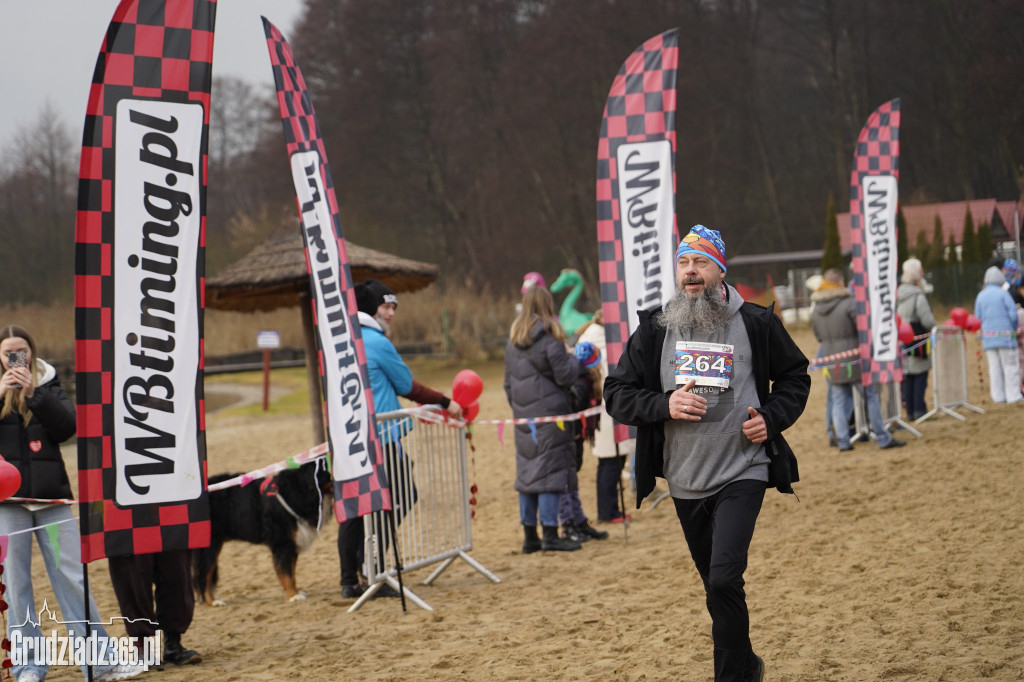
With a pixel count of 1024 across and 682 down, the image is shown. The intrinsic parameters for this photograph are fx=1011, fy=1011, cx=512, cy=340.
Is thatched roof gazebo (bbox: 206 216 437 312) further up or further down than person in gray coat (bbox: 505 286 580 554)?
further up

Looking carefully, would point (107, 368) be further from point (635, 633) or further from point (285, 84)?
point (635, 633)

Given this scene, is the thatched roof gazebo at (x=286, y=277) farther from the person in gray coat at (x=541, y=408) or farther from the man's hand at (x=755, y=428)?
the man's hand at (x=755, y=428)

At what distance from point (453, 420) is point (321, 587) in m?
1.74

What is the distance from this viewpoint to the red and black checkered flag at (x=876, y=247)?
10.5 meters

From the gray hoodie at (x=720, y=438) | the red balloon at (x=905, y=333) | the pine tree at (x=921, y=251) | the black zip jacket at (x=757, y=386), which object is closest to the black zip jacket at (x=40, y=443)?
the black zip jacket at (x=757, y=386)

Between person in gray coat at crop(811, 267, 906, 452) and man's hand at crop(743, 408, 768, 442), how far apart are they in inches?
290

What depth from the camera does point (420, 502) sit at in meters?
7.08

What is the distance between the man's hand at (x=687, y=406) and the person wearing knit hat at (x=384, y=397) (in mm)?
3135

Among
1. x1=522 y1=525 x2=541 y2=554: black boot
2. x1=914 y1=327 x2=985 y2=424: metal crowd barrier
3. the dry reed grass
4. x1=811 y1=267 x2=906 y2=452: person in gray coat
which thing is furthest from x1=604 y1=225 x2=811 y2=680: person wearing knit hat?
the dry reed grass

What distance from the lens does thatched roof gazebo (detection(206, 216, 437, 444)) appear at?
39.6 feet

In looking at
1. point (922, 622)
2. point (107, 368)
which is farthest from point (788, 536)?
point (107, 368)

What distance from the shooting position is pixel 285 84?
6.07m

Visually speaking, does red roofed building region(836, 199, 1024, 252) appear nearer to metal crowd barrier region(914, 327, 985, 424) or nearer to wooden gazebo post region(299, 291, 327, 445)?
metal crowd barrier region(914, 327, 985, 424)

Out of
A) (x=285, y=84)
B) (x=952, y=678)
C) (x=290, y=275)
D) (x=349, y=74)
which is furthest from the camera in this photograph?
(x=349, y=74)
